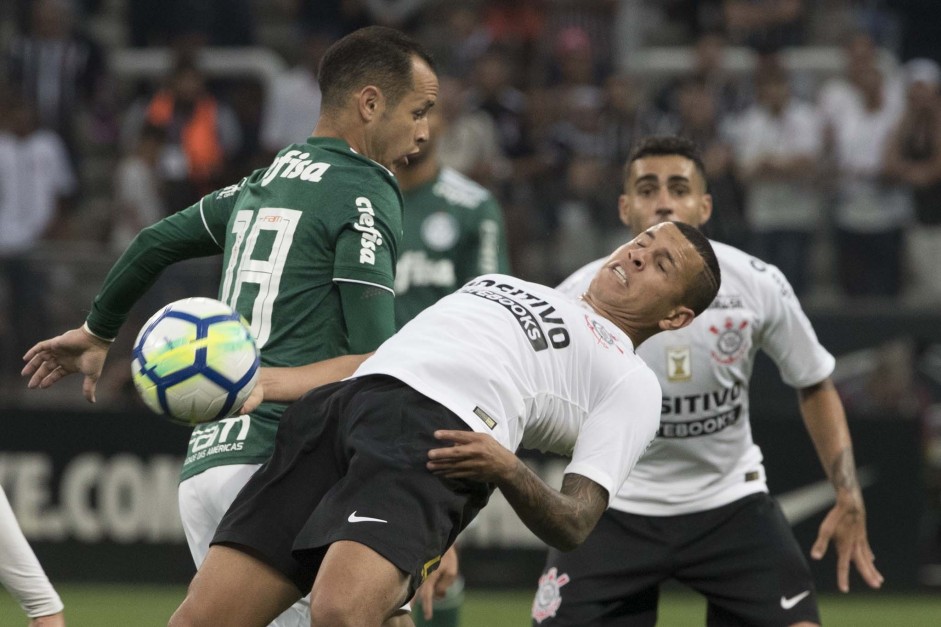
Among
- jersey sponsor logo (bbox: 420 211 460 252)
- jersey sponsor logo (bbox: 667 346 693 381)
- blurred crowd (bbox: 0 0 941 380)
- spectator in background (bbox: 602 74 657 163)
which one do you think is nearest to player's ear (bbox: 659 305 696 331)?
jersey sponsor logo (bbox: 667 346 693 381)

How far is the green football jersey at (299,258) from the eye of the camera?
4.51 m

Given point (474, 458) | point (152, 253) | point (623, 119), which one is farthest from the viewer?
point (623, 119)

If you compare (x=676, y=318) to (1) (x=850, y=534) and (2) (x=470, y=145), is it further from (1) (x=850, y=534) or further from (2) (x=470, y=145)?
(2) (x=470, y=145)

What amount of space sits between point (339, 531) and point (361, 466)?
0.67ft

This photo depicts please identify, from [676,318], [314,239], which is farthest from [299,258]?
[676,318]

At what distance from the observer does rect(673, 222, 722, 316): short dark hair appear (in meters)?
4.93

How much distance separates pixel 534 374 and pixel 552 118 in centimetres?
911

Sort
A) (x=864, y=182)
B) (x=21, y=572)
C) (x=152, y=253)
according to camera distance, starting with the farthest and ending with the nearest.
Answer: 1. (x=864, y=182)
2. (x=21, y=572)
3. (x=152, y=253)

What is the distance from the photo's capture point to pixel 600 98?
13.9 meters

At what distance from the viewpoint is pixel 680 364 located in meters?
5.88

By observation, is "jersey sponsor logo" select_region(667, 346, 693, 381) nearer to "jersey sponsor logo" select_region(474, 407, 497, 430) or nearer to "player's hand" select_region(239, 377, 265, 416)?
"jersey sponsor logo" select_region(474, 407, 497, 430)

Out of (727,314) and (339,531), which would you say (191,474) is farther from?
(727,314)

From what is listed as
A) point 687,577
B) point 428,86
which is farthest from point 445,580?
point 428,86

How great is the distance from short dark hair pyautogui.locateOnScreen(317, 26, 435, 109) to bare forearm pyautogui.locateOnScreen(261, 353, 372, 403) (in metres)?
0.91
